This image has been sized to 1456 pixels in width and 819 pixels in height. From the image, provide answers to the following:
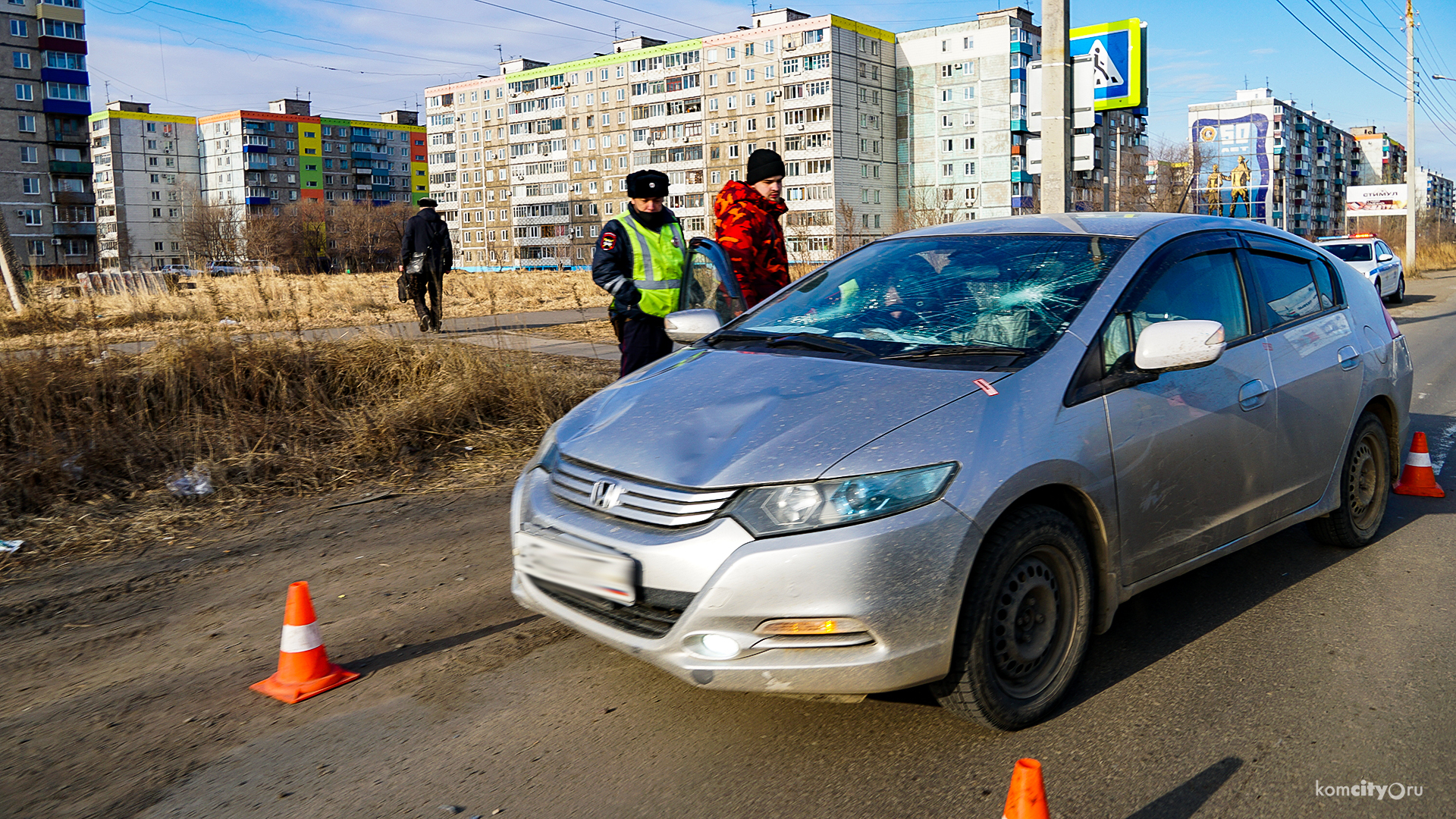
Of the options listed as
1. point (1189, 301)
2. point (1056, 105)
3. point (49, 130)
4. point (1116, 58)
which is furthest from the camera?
point (49, 130)

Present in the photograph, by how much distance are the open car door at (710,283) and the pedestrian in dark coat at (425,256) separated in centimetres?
759

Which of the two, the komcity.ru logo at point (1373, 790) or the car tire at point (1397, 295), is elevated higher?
the car tire at point (1397, 295)

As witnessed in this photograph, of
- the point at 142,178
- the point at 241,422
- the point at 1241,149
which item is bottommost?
the point at 241,422

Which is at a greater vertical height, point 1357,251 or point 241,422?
point 1357,251

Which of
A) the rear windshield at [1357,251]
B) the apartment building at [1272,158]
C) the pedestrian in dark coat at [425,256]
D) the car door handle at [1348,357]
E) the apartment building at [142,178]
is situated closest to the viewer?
the car door handle at [1348,357]

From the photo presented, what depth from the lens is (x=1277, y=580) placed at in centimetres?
472

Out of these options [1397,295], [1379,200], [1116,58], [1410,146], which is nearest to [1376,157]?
[1379,200]

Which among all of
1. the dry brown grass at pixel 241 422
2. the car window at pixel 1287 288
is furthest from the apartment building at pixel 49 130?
the car window at pixel 1287 288

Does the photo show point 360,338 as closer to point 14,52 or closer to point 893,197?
point 14,52

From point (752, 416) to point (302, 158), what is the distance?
159 meters

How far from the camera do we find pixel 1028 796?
7.22ft

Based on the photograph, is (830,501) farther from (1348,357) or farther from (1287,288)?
(1348,357)

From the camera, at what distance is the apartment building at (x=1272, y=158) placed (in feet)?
395

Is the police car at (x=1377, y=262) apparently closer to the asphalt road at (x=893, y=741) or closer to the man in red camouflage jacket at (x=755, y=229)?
the man in red camouflage jacket at (x=755, y=229)
